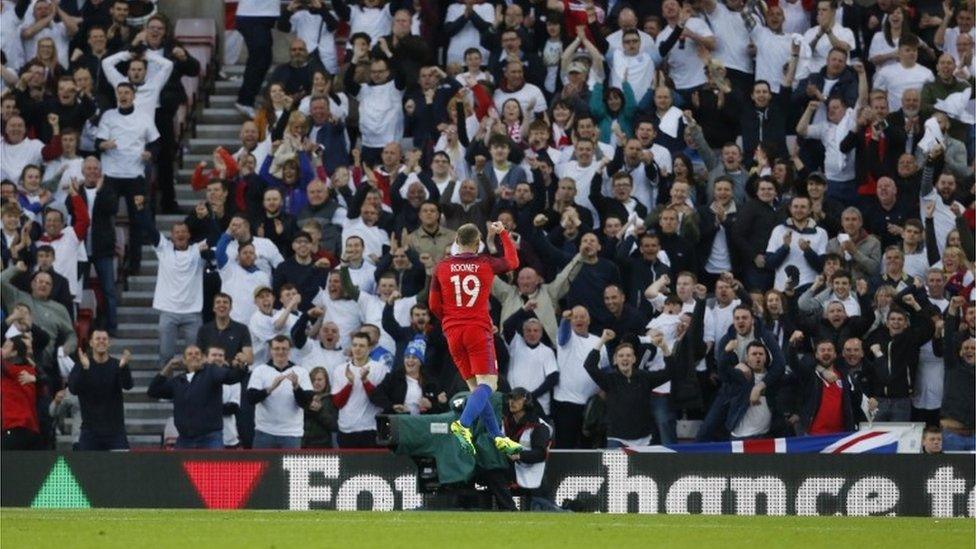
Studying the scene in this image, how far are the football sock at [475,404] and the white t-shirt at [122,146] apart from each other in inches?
377

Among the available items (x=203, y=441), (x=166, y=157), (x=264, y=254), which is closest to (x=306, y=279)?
(x=264, y=254)

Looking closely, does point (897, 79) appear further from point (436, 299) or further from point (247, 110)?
point (436, 299)

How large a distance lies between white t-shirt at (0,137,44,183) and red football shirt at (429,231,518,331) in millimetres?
9258

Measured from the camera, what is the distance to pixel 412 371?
72.0 ft

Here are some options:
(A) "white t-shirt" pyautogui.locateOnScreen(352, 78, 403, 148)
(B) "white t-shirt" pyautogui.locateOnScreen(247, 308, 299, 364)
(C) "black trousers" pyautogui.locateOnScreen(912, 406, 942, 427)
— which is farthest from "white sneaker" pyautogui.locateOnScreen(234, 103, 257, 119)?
(C) "black trousers" pyautogui.locateOnScreen(912, 406, 942, 427)

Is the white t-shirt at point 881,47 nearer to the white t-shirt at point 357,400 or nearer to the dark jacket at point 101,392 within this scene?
the white t-shirt at point 357,400

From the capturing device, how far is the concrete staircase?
24.4 meters

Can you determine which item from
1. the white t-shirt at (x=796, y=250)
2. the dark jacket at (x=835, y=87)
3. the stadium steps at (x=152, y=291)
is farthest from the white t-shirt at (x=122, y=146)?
the dark jacket at (x=835, y=87)

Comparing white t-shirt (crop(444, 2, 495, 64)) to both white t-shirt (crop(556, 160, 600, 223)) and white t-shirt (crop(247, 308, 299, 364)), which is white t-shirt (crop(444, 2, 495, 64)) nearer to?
white t-shirt (crop(556, 160, 600, 223))

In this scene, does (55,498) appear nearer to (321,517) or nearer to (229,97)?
(321,517)

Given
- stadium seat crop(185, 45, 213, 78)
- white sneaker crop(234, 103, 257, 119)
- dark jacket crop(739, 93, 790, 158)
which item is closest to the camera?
dark jacket crop(739, 93, 790, 158)

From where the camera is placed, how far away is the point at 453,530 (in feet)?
50.7

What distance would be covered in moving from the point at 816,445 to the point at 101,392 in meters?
7.57

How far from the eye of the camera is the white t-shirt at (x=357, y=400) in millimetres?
22031
